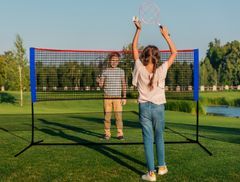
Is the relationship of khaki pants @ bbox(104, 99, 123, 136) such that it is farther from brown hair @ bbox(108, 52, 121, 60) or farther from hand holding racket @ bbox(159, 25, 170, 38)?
hand holding racket @ bbox(159, 25, 170, 38)

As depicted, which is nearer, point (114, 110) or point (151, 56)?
point (151, 56)

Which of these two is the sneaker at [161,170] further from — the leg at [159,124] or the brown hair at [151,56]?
the brown hair at [151,56]

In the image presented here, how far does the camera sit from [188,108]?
3584 cm

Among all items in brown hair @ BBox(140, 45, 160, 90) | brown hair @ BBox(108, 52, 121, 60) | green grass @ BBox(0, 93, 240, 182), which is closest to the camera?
brown hair @ BBox(140, 45, 160, 90)

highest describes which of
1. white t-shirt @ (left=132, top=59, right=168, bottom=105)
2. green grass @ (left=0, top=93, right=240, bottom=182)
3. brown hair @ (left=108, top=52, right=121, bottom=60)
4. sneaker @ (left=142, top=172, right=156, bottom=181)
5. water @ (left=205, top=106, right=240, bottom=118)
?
brown hair @ (left=108, top=52, right=121, bottom=60)

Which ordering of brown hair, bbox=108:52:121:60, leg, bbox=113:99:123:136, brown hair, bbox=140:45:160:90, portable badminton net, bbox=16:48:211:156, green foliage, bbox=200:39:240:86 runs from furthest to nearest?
green foliage, bbox=200:39:240:86
leg, bbox=113:99:123:136
brown hair, bbox=108:52:121:60
portable badminton net, bbox=16:48:211:156
brown hair, bbox=140:45:160:90

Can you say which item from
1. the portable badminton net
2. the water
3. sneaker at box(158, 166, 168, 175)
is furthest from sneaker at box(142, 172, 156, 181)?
the water

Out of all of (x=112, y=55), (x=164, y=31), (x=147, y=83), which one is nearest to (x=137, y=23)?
(x=164, y=31)

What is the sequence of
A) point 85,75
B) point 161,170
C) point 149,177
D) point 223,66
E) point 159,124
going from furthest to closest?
point 223,66 < point 85,75 < point 161,170 < point 159,124 < point 149,177

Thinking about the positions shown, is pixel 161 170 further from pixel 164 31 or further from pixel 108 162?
pixel 164 31

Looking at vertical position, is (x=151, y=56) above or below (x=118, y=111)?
above

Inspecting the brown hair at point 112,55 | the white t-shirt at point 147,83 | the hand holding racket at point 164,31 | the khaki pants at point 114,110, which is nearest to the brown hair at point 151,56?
the white t-shirt at point 147,83

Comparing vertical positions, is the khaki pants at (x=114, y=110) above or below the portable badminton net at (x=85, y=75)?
below

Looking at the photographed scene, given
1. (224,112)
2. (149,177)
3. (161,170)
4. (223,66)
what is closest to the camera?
(149,177)
